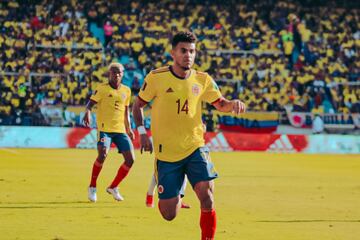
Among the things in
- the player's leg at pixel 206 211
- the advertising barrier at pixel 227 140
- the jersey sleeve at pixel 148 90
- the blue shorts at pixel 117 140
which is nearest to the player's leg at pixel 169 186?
the player's leg at pixel 206 211

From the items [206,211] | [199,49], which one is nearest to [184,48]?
[206,211]

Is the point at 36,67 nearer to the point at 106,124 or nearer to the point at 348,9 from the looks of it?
the point at 348,9

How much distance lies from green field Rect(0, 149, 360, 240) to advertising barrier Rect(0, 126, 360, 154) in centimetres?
736

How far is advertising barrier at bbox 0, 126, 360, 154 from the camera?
37.5 metres

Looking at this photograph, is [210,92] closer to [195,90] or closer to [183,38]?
[195,90]

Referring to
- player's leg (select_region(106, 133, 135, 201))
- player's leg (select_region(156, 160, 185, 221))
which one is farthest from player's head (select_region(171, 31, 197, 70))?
player's leg (select_region(106, 133, 135, 201))

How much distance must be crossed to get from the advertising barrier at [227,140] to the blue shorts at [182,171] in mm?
26729

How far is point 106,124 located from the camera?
17.5 m

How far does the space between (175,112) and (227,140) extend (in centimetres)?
2950

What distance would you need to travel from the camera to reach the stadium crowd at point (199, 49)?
42.9 m

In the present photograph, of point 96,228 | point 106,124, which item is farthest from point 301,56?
point 96,228

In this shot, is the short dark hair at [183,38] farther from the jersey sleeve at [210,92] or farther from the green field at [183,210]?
the green field at [183,210]

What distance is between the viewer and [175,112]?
9977mm

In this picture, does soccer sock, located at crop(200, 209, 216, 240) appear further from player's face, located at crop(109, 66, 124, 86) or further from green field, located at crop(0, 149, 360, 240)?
player's face, located at crop(109, 66, 124, 86)
